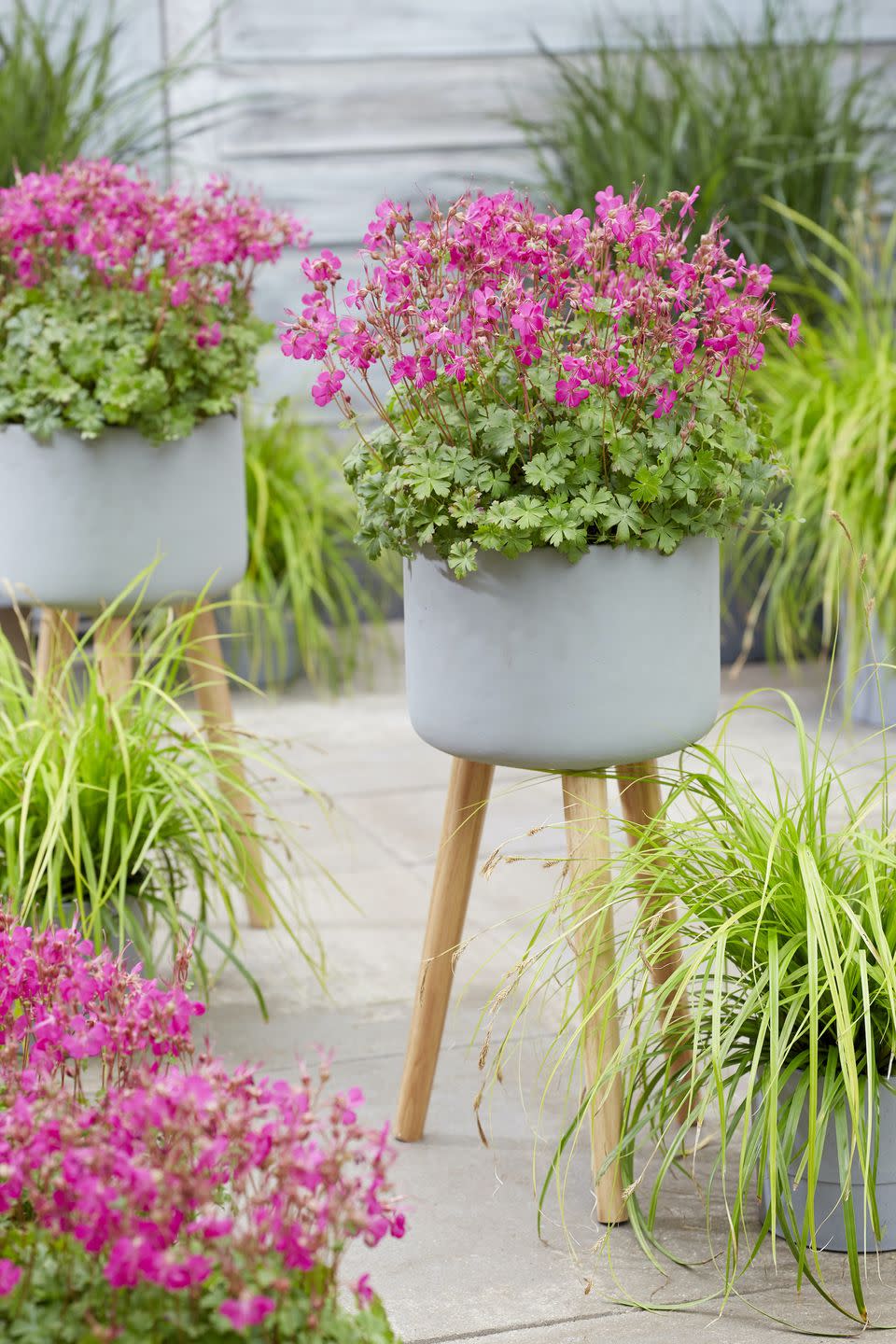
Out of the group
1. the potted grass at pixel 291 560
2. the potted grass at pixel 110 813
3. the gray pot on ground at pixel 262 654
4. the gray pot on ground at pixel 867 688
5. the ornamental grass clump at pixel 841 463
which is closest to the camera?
the potted grass at pixel 110 813

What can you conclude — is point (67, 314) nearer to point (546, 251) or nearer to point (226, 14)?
point (546, 251)

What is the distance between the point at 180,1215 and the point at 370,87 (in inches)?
160

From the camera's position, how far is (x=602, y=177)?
432 centimetres

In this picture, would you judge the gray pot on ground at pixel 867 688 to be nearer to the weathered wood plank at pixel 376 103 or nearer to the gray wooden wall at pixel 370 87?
the gray wooden wall at pixel 370 87

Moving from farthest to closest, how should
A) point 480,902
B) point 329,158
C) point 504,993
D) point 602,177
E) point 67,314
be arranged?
point 329,158 → point 602,177 → point 480,902 → point 67,314 → point 504,993

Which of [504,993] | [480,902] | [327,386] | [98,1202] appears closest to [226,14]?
[480,902]

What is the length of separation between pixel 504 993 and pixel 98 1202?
60 centimetres

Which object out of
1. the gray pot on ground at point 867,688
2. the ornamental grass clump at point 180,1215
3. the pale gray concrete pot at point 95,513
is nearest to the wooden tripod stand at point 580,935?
the ornamental grass clump at point 180,1215

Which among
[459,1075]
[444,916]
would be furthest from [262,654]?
[444,916]

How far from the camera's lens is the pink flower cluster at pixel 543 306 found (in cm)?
158

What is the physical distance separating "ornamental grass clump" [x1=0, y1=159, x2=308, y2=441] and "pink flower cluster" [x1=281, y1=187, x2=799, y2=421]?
26.3 inches

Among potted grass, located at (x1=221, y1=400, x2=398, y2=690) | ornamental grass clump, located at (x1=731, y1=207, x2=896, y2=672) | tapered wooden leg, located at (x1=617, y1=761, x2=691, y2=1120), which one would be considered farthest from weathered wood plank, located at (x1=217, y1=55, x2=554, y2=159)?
tapered wooden leg, located at (x1=617, y1=761, x2=691, y2=1120)

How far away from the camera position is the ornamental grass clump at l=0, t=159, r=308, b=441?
2256 millimetres

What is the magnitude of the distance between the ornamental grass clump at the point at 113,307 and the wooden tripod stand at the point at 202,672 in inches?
11.5
